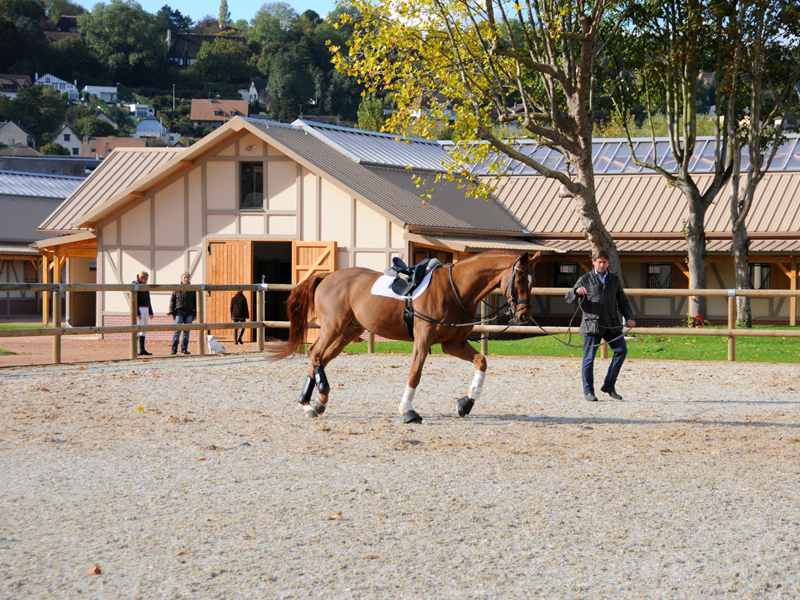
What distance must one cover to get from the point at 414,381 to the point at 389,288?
1023 mm

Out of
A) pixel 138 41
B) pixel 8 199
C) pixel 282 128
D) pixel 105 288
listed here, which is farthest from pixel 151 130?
pixel 105 288

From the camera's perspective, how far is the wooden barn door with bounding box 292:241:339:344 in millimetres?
21672

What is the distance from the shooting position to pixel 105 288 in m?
14.7

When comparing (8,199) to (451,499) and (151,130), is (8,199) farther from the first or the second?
(151,130)

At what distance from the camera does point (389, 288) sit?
894 centimetres

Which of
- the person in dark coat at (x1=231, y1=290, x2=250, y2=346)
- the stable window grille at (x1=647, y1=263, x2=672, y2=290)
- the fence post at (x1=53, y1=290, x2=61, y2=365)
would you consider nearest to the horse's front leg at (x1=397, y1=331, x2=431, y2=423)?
the fence post at (x1=53, y1=290, x2=61, y2=365)

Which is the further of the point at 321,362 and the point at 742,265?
the point at 742,265

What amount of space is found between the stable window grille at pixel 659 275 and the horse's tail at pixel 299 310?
67.6 feet

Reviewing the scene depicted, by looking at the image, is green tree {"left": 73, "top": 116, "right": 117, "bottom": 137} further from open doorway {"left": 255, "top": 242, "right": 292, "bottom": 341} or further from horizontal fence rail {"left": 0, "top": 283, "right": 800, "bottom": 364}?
horizontal fence rail {"left": 0, "top": 283, "right": 800, "bottom": 364}

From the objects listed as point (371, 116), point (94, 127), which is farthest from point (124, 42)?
point (371, 116)

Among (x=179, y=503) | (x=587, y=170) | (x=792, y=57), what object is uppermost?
(x=792, y=57)

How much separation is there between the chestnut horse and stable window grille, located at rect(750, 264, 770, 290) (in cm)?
2154

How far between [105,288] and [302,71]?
120 metres

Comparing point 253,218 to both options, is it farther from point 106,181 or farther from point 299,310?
point 299,310
